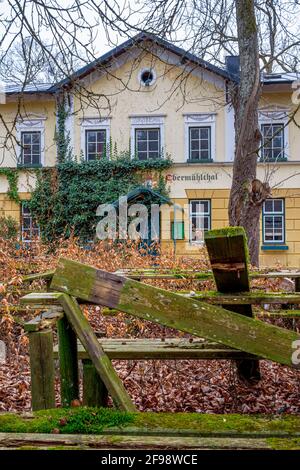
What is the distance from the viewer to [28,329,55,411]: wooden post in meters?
3.63

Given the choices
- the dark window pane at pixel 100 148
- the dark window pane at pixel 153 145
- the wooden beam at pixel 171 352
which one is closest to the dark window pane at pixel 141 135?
the dark window pane at pixel 153 145

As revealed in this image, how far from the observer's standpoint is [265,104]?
22641 millimetres

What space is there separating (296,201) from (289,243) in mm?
1904

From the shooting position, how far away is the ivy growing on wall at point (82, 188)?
22078 millimetres

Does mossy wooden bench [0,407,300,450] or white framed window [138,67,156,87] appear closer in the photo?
mossy wooden bench [0,407,300,450]

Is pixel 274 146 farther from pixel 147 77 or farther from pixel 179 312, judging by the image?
pixel 179 312

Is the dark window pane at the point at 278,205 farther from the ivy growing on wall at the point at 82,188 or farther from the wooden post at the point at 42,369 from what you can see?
the wooden post at the point at 42,369

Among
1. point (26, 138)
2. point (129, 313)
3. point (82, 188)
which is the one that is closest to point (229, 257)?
point (129, 313)

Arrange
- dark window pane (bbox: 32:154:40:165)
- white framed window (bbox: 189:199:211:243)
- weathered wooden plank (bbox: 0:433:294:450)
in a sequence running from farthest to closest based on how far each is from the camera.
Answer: dark window pane (bbox: 32:154:40:165)
white framed window (bbox: 189:199:211:243)
weathered wooden plank (bbox: 0:433:294:450)

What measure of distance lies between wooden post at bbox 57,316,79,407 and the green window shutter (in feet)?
58.9

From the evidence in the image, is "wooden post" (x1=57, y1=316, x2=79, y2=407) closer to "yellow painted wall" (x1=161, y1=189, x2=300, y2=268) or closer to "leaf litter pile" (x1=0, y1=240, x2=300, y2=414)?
"leaf litter pile" (x1=0, y1=240, x2=300, y2=414)

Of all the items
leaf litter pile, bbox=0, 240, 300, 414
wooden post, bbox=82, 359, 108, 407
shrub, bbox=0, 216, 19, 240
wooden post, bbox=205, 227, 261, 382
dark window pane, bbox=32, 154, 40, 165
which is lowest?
leaf litter pile, bbox=0, 240, 300, 414

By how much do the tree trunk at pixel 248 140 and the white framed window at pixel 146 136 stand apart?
10.6 metres

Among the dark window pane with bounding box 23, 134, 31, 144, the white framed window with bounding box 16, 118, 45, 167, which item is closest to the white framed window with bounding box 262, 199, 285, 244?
the white framed window with bounding box 16, 118, 45, 167
